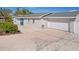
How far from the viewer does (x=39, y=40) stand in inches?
1207

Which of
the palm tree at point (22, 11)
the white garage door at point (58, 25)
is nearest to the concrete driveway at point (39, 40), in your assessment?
the white garage door at point (58, 25)

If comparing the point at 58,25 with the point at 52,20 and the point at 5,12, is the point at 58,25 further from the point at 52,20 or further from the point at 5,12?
the point at 5,12

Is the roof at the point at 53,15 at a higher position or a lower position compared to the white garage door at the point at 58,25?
higher

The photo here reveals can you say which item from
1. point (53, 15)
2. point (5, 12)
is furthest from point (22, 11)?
point (53, 15)

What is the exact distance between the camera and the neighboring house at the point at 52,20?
100ft

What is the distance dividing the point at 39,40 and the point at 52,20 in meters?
0.30

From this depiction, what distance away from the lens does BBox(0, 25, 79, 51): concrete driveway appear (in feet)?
100

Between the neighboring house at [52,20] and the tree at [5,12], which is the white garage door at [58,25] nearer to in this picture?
the neighboring house at [52,20]

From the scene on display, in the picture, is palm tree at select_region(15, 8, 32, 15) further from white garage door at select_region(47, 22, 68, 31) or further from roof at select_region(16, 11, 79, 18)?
white garage door at select_region(47, 22, 68, 31)

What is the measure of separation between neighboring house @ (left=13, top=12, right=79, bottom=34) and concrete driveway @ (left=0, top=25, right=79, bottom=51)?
6 cm

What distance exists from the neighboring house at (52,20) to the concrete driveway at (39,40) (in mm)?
57

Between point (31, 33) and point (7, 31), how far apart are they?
306mm

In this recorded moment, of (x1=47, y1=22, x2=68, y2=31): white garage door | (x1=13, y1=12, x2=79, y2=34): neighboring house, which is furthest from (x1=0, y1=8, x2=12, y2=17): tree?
(x1=47, y1=22, x2=68, y2=31): white garage door
